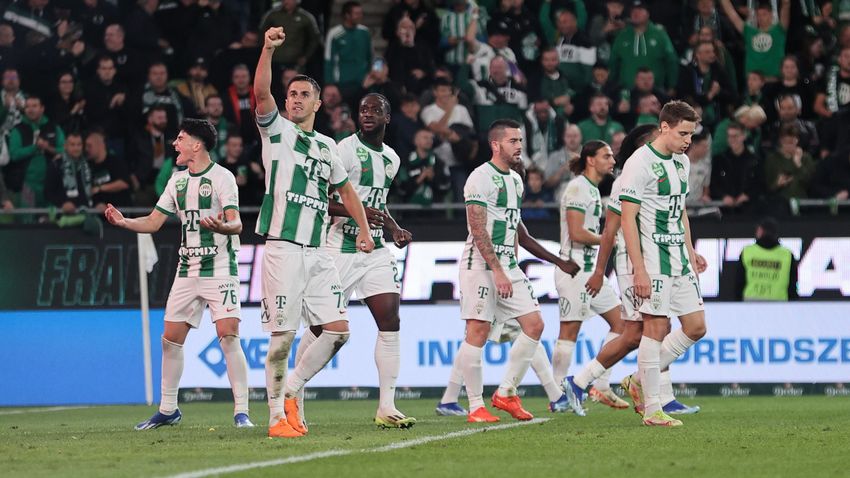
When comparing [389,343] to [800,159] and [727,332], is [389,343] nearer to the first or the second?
[727,332]

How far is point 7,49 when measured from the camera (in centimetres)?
2164

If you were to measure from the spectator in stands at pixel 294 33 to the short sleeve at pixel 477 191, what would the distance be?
904cm

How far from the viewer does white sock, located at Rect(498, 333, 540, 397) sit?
1317cm

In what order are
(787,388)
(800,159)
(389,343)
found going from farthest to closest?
(800,159) < (787,388) < (389,343)

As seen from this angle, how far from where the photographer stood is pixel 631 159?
11.7 m

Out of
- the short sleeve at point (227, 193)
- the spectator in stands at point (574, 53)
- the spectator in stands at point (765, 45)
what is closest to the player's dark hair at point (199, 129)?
the short sleeve at point (227, 193)

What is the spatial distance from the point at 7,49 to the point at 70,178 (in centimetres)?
349

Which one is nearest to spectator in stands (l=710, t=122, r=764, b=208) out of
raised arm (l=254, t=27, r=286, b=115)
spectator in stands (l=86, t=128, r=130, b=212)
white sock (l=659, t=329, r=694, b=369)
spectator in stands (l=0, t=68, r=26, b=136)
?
white sock (l=659, t=329, r=694, b=369)

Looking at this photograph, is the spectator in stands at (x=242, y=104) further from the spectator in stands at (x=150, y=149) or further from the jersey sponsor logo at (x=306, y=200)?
the jersey sponsor logo at (x=306, y=200)

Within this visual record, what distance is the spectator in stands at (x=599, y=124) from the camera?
19906 millimetres

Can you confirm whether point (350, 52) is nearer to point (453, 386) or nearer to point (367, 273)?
point (453, 386)

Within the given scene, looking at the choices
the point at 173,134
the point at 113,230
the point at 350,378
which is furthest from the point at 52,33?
the point at 350,378

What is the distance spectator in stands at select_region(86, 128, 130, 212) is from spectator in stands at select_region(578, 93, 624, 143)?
5.81 m

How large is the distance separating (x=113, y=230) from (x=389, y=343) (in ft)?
24.6
